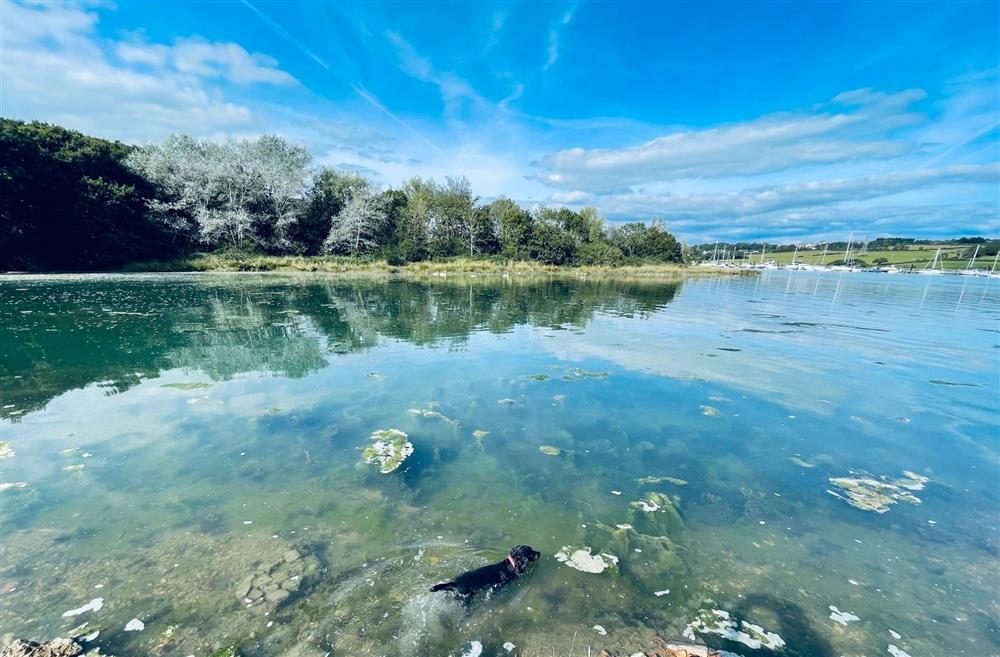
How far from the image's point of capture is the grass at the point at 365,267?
3635cm

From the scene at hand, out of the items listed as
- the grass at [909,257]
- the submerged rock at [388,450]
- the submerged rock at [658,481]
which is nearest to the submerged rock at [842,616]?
the submerged rock at [658,481]

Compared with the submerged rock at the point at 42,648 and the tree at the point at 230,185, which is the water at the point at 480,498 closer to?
the submerged rock at the point at 42,648

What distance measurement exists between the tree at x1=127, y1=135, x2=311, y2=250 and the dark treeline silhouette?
49.9 feet

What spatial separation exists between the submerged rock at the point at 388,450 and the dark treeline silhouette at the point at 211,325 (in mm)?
3946

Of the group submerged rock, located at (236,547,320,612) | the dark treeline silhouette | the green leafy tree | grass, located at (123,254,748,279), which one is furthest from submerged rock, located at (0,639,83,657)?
grass, located at (123,254,748,279)

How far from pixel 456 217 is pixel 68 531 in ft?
181

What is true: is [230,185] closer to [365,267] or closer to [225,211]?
[225,211]

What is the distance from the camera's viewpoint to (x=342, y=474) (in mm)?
4902

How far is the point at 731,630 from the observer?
9.89 feet

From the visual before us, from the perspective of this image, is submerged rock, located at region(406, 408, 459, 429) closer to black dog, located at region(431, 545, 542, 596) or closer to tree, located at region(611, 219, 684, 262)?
black dog, located at region(431, 545, 542, 596)

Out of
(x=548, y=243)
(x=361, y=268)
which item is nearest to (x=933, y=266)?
(x=548, y=243)

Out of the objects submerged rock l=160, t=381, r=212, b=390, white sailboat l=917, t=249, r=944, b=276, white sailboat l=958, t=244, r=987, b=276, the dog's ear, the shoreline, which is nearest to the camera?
the dog's ear

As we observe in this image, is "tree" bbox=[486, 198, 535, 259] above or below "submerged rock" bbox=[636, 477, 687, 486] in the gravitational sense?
above

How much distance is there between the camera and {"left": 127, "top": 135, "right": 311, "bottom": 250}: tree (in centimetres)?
3672
